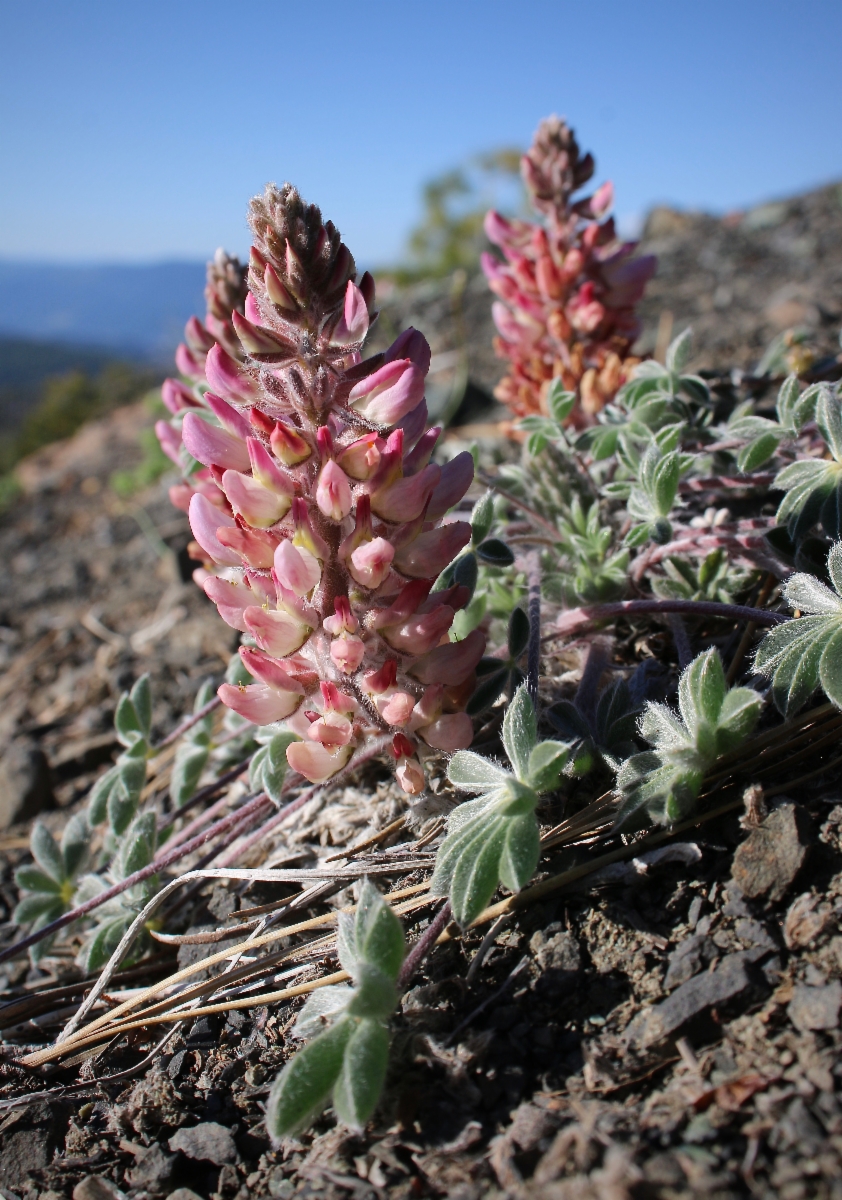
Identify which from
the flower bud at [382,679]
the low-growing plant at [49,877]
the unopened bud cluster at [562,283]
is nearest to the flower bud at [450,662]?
the flower bud at [382,679]

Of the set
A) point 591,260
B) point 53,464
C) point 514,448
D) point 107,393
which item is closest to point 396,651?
point 591,260

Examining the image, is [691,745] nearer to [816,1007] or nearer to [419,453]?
[816,1007]

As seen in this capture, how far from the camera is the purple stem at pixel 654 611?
70.8 inches

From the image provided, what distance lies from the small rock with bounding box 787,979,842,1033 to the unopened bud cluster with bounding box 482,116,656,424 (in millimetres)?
1973

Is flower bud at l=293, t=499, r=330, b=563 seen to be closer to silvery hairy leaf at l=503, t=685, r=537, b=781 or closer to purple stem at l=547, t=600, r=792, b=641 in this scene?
silvery hairy leaf at l=503, t=685, r=537, b=781

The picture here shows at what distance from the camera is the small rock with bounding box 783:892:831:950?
54.7 inches

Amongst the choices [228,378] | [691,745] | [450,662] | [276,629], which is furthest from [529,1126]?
[228,378]

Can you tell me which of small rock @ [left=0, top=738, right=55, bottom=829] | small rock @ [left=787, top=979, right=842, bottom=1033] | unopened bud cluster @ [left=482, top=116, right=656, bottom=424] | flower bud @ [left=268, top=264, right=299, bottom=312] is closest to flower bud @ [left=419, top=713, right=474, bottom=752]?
small rock @ [left=787, top=979, right=842, bottom=1033]

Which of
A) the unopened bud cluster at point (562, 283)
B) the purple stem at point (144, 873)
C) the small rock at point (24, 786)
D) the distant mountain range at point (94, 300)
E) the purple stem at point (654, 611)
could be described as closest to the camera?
the purple stem at point (654, 611)

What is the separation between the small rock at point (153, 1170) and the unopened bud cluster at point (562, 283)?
7.58ft

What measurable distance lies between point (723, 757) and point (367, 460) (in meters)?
0.90

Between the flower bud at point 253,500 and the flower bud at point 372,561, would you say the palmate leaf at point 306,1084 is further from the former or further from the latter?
the flower bud at point 253,500

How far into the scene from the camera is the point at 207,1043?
5.49 ft

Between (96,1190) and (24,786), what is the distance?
6.01 ft
